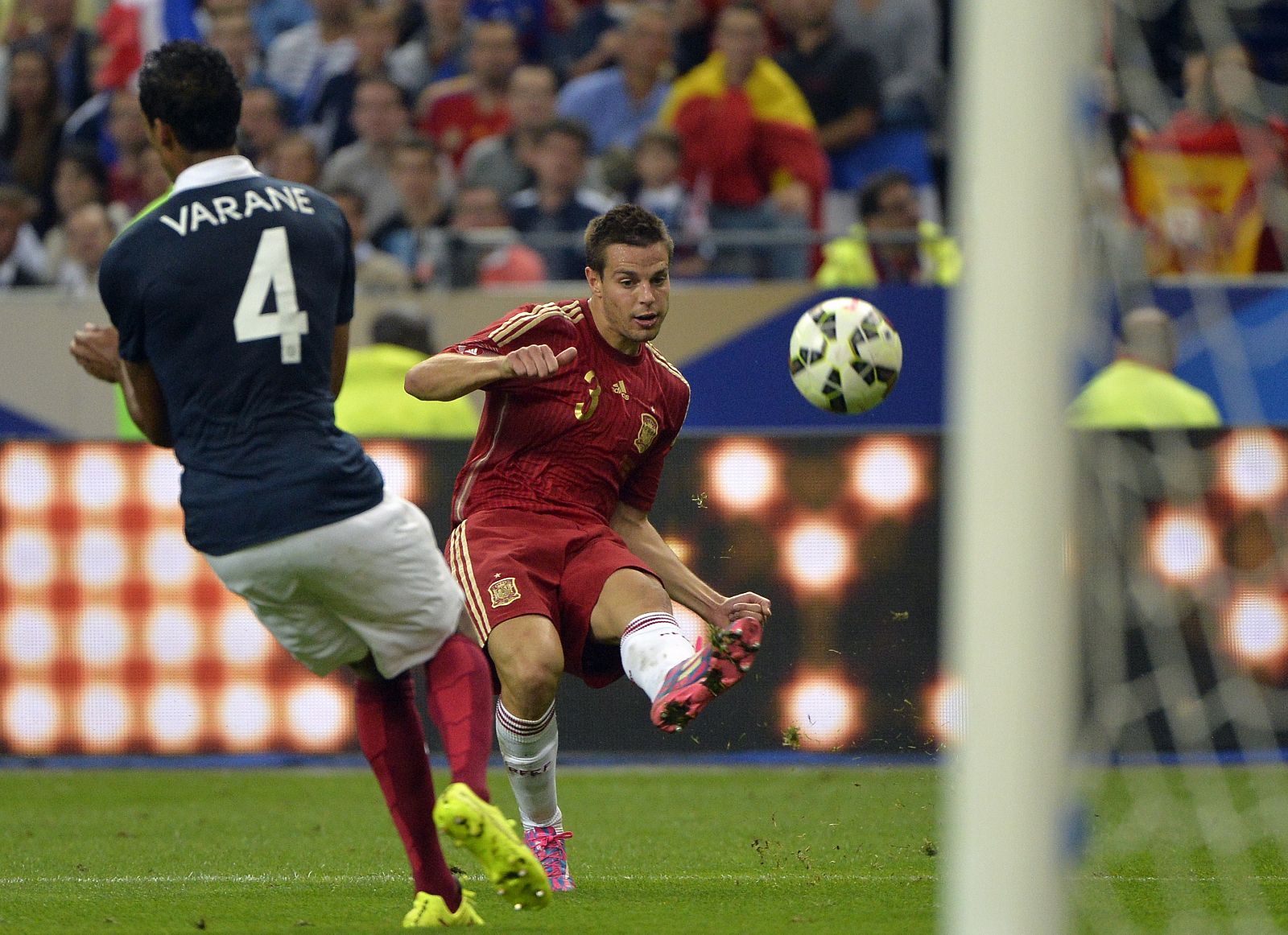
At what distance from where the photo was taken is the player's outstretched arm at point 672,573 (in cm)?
552

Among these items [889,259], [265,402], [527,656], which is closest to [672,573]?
[527,656]

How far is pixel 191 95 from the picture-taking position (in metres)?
4.38

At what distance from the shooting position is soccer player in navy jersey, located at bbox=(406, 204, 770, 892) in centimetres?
551

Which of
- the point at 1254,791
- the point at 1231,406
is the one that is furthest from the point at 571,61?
the point at 1254,791

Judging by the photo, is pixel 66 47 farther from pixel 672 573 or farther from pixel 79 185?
pixel 672 573

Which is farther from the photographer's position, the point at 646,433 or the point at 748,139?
the point at 748,139

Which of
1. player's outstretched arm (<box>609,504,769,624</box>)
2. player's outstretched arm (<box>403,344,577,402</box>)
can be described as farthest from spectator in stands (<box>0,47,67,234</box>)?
player's outstretched arm (<box>403,344,577,402</box>)

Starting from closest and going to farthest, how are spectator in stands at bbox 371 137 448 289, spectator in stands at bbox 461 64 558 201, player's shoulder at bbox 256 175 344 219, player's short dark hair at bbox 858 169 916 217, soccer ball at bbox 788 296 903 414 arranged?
player's shoulder at bbox 256 175 344 219 < soccer ball at bbox 788 296 903 414 < player's short dark hair at bbox 858 169 916 217 < spectator in stands at bbox 371 137 448 289 < spectator in stands at bbox 461 64 558 201

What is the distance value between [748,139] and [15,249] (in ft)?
14.3

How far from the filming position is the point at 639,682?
17.4 feet

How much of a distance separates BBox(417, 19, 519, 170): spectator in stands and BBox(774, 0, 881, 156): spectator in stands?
1.80 metres

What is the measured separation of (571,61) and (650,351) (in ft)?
23.6

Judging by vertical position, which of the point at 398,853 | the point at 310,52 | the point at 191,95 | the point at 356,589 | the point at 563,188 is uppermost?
the point at 191,95

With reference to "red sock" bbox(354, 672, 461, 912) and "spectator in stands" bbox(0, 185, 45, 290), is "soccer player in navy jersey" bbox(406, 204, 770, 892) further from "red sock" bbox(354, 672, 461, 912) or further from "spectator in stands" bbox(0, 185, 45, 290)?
"spectator in stands" bbox(0, 185, 45, 290)
